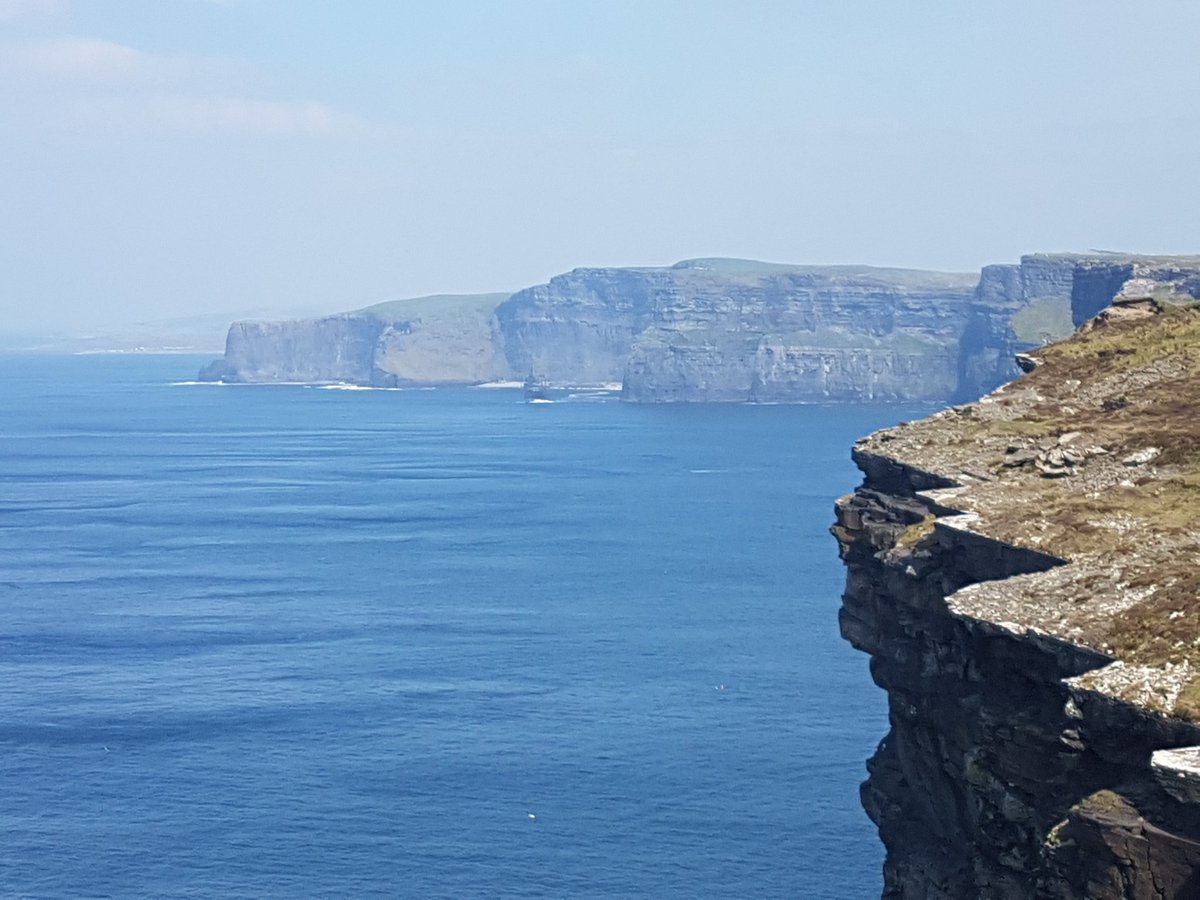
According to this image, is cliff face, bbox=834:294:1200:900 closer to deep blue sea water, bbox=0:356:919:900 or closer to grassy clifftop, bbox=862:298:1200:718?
grassy clifftop, bbox=862:298:1200:718

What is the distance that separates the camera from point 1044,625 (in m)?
31.3

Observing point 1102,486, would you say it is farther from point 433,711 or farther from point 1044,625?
point 433,711

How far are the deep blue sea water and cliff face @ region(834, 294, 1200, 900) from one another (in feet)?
58.4

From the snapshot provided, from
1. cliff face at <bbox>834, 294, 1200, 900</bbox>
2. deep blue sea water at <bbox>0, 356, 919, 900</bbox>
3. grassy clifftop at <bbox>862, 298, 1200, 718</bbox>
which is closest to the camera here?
cliff face at <bbox>834, 294, 1200, 900</bbox>

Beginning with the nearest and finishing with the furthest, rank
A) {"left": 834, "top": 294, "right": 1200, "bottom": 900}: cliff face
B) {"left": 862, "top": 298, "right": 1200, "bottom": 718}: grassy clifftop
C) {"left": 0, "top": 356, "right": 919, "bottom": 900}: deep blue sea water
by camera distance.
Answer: {"left": 834, "top": 294, "right": 1200, "bottom": 900}: cliff face
{"left": 862, "top": 298, "right": 1200, "bottom": 718}: grassy clifftop
{"left": 0, "top": 356, "right": 919, "bottom": 900}: deep blue sea water

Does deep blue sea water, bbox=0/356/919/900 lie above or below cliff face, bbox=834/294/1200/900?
below

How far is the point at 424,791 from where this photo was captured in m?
70.1

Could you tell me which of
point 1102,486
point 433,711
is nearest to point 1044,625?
point 1102,486

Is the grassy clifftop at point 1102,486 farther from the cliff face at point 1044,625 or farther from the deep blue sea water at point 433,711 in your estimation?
Answer: the deep blue sea water at point 433,711

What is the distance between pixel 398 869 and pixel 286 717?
21.8 m

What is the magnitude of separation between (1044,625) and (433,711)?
54.4 meters

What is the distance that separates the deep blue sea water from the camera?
62.4m

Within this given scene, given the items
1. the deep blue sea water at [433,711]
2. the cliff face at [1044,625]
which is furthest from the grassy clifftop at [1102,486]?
the deep blue sea water at [433,711]

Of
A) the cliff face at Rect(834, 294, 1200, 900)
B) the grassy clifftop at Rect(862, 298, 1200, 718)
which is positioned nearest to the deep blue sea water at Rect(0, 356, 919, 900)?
the cliff face at Rect(834, 294, 1200, 900)
